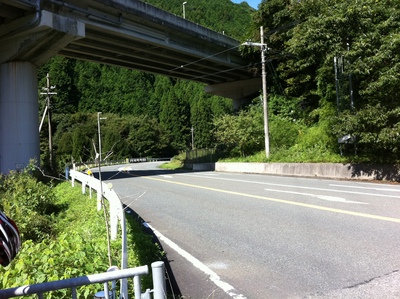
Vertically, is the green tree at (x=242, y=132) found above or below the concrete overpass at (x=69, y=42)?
below

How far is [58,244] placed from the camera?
528 cm

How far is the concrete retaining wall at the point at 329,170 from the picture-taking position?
52.0 ft

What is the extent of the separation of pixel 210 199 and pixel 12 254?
10.3m

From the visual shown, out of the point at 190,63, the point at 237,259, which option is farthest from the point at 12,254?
the point at 190,63

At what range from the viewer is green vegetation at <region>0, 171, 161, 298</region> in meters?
4.04

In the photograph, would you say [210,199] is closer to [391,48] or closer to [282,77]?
[391,48]

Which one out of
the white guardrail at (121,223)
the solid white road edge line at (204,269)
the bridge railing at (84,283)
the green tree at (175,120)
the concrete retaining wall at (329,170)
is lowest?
the solid white road edge line at (204,269)

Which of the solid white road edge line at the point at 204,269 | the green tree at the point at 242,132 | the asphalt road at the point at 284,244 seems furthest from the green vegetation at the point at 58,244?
the green tree at the point at 242,132

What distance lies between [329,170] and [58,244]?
52.0 feet

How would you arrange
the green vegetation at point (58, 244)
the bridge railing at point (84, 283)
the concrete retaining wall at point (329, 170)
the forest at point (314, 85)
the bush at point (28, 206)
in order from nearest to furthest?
the bridge railing at point (84, 283) → the green vegetation at point (58, 244) → the bush at point (28, 206) → the forest at point (314, 85) → the concrete retaining wall at point (329, 170)

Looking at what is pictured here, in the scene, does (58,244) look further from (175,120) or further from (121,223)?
(175,120)

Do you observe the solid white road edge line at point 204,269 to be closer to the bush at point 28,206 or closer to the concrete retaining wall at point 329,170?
the bush at point 28,206

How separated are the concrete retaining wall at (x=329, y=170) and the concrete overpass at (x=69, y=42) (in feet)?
37.9

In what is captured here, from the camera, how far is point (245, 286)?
4785 mm
